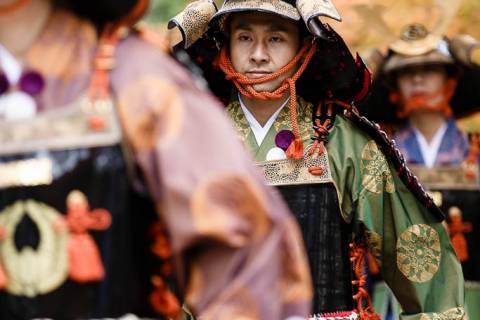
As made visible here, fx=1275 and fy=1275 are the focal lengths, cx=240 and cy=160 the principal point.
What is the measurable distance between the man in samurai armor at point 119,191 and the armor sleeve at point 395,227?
6.16 ft

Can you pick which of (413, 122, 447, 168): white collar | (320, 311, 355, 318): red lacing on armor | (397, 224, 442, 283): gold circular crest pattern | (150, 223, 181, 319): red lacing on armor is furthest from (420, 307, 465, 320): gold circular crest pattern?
(413, 122, 447, 168): white collar

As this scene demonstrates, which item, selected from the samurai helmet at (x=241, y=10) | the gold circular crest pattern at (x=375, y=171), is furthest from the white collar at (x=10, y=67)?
the gold circular crest pattern at (x=375, y=171)

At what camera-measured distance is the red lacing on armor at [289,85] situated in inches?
193

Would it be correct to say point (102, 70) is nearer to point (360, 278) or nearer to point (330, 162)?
point (330, 162)

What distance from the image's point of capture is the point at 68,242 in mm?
2900

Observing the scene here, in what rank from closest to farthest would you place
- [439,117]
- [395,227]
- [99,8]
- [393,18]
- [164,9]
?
[99,8], [395,227], [439,117], [393,18], [164,9]

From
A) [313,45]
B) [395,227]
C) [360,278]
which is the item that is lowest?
[360,278]

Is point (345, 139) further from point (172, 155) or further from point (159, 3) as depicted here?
point (159, 3)

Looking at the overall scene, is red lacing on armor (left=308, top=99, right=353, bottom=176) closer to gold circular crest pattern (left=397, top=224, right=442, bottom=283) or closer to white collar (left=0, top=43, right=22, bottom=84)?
gold circular crest pattern (left=397, top=224, right=442, bottom=283)

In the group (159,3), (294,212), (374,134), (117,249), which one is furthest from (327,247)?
(159,3)

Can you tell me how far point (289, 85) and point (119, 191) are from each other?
211 centimetres

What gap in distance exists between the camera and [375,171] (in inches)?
190

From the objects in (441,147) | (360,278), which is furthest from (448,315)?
(441,147)

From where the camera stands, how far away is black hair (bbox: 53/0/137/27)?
3027 mm
